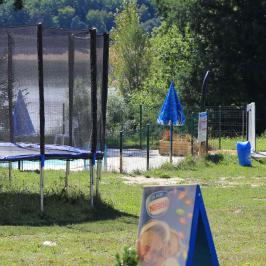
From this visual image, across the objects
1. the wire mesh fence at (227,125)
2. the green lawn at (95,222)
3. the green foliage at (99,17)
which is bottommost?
the green lawn at (95,222)

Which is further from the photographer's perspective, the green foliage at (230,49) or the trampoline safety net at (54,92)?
the green foliage at (230,49)

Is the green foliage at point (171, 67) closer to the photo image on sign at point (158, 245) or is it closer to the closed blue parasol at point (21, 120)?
the closed blue parasol at point (21, 120)

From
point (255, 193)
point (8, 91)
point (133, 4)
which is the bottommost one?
point (255, 193)

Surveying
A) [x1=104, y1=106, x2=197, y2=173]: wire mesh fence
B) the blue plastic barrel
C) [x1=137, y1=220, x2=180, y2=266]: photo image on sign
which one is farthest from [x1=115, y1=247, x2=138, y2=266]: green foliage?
the blue plastic barrel

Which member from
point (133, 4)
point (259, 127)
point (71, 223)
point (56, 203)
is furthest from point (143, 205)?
point (133, 4)

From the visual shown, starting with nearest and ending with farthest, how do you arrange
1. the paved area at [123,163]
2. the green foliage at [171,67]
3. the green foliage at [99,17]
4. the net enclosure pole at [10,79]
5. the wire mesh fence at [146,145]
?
the net enclosure pole at [10,79], the paved area at [123,163], the wire mesh fence at [146,145], the green foliage at [171,67], the green foliage at [99,17]

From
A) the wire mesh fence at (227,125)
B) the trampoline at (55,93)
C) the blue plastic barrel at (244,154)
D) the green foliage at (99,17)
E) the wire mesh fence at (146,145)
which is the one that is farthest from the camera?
the green foliage at (99,17)

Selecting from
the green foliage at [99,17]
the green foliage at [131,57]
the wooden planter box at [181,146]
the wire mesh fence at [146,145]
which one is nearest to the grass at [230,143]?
the wire mesh fence at [146,145]

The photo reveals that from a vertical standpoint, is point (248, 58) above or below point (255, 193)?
above

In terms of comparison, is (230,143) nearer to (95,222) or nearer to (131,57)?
(95,222)

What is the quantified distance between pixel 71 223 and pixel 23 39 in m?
3.26

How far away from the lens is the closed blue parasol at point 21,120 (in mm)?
12961

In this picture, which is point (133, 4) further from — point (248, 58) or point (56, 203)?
point (56, 203)

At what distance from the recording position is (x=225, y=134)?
3259cm
